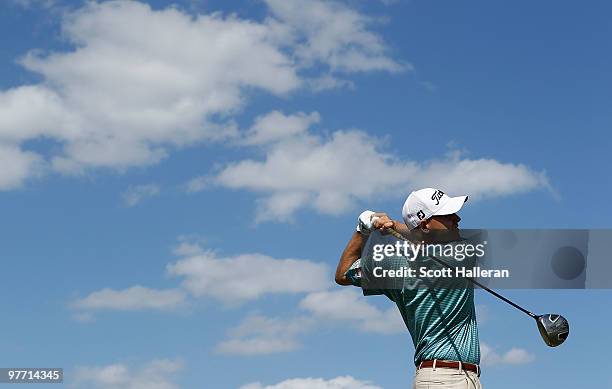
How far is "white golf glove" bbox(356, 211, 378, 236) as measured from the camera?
290 inches

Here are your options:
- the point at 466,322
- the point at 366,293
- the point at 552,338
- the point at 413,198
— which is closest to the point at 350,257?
the point at 366,293

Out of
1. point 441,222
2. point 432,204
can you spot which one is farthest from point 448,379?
point 432,204

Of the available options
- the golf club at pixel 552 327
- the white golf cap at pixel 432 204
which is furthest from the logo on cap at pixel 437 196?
the golf club at pixel 552 327

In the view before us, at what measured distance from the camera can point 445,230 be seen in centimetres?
701

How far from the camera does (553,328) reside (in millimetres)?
7484

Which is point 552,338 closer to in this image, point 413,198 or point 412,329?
point 412,329

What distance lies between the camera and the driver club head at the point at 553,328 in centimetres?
748

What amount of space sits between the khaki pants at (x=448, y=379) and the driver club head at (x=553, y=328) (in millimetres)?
1413

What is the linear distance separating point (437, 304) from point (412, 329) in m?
0.38

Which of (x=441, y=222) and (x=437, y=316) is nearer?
(x=437, y=316)

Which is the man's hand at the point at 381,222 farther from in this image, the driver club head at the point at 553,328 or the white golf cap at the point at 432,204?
the driver club head at the point at 553,328

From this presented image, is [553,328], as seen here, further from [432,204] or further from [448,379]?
[432,204]

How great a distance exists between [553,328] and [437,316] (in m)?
1.65

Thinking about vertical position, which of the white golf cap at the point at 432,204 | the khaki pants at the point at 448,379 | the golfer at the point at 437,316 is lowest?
the khaki pants at the point at 448,379
